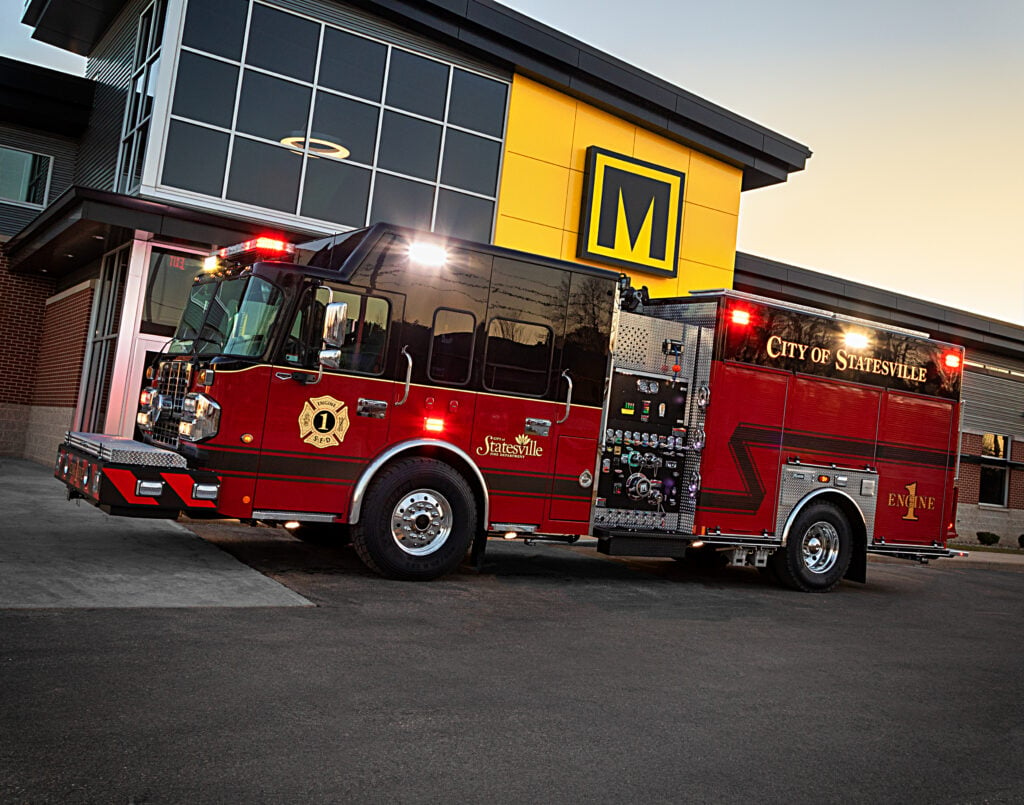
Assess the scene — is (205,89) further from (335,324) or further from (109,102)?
(335,324)

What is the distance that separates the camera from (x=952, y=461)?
1231 cm

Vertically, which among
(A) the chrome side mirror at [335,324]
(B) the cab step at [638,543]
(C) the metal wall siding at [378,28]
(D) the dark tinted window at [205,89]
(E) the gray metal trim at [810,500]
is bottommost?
(B) the cab step at [638,543]

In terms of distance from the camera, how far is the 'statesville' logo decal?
9.05 metres

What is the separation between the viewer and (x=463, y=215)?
17.8 meters

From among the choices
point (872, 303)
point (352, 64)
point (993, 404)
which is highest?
point (352, 64)

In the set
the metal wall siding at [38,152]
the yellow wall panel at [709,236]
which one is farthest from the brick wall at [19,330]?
the yellow wall panel at [709,236]

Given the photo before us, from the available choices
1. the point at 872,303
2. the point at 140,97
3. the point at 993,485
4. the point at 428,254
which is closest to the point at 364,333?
the point at 428,254

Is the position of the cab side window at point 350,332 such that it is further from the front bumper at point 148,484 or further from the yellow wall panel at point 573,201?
the yellow wall panel at point 573,201

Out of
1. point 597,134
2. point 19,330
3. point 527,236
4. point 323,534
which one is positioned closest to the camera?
point 323,534

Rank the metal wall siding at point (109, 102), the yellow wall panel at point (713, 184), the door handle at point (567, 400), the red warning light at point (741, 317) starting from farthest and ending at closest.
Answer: the yellow wall panel at point (713, 184) → the metal wall siding at point (109, 102) → the red warning light at point (741, 317) → the door handle at point (567, 400)

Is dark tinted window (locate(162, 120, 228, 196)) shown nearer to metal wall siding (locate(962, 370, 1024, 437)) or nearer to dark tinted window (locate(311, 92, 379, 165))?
dark tinted window (locate(311, 92, 379, 165))

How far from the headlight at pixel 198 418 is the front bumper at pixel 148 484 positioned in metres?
0.28

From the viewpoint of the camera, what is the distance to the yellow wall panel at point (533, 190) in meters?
18.2

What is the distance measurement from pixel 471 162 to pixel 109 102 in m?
7.04
